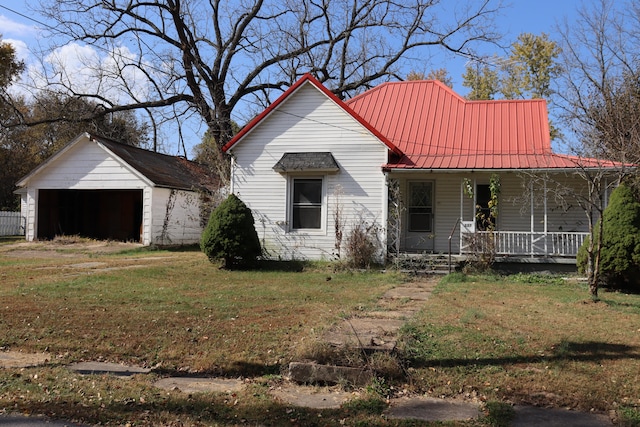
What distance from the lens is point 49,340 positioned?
7305 millimetres

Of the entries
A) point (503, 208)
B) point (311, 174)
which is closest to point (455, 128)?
point (503, 208)

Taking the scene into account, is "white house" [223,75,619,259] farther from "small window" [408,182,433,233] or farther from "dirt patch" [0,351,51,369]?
"dirt patch" [0,351,51,369]

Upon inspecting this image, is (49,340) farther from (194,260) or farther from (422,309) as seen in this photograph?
(194,260)

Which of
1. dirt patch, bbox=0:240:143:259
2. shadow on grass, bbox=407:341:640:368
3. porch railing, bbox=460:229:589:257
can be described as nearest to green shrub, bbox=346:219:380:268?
porch railing, bbox=460:229:589:257

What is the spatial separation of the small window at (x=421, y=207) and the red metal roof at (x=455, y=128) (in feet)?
3.39

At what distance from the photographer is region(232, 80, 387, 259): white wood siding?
1620 centimetres

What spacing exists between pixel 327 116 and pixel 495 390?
12.3m

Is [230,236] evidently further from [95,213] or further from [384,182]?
[95,213]

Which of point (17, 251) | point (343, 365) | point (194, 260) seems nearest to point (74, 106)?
point (17, 251)

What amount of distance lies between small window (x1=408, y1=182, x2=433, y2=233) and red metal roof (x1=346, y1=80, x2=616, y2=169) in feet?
3.39

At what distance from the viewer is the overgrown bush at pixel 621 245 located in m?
11.7

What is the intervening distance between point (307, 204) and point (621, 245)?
8.66m

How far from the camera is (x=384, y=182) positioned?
1595 centimetres

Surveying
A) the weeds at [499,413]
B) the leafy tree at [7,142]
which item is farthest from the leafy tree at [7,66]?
the weeds at [499,413]
